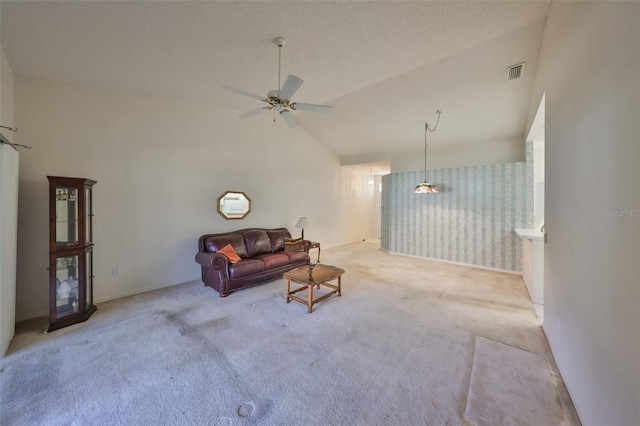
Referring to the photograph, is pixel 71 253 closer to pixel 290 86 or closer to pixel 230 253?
pixel 230 253

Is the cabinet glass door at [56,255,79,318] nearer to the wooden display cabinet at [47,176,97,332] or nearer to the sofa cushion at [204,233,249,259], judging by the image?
the wooden display cabinet at [47,176,97,332]

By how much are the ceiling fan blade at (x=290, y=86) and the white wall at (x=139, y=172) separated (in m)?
2.60

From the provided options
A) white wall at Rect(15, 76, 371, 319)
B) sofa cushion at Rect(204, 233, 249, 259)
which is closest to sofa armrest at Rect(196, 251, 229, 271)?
sofa cushion at Rect(204, 233, 249, 259)

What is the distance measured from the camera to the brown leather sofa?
3895 mm

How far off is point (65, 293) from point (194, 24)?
3.40 meters

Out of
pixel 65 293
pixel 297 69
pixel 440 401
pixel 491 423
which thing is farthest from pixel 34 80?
pixel 491 423

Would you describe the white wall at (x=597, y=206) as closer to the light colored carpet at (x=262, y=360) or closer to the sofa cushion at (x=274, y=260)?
the light colored carpet at (x=262, y=360)

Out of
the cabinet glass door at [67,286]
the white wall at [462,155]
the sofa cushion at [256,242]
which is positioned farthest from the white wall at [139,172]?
the white wall at [462,155]

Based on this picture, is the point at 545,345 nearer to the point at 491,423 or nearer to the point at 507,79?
the point at 491,423

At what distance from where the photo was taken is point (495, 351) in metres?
2.40

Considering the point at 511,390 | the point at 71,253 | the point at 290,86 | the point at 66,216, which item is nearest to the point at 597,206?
the point at 511,390

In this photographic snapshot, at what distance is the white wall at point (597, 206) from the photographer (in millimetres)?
1100

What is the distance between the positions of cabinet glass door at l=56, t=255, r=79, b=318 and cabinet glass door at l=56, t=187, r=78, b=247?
0.23 metres

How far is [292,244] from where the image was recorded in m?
4.89
